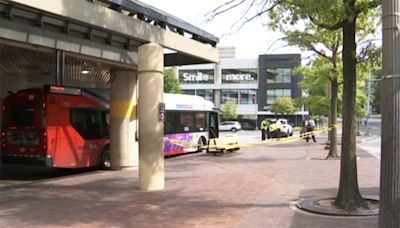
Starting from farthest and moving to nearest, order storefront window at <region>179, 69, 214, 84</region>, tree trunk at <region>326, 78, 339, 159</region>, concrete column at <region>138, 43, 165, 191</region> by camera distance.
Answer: storefront window at <region>179, 69, 214, 84</region> < tree trunk at <region>326, 78, 339, 159</region> < concrete column at <region>138, 43, 165, 191</region>

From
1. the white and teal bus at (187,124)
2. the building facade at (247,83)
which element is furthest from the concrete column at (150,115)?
the building facade at (247,83)

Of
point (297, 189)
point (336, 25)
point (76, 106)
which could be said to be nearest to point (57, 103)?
point (76, 106)

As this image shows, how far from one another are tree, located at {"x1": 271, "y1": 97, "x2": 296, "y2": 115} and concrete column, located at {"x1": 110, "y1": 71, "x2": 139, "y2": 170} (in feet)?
208

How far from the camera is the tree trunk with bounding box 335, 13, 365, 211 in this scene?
10.0 meters

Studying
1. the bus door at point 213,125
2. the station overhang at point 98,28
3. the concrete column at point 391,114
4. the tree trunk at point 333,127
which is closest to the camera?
the concrete column at point 391,114

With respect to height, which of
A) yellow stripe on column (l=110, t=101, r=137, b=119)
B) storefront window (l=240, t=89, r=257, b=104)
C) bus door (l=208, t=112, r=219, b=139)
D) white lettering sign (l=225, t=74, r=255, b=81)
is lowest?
bus door (l=208, t=112, r=219, b=139)

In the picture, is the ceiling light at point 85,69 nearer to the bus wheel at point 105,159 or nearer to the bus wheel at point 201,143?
the bus wheel at point 105,159

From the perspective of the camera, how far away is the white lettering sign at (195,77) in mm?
92062

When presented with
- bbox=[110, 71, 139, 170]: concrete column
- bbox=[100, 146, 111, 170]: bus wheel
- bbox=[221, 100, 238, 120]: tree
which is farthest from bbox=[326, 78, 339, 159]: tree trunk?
bbox=[221, 100, 238, 120]: tree

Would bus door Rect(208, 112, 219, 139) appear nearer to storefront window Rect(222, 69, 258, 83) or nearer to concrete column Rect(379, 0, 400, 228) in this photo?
concrete column Rect(379, 0, 400, 228)

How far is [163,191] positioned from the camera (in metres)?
12.7

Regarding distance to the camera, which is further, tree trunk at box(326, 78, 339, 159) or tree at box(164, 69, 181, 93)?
tree at box(164, 69, 181, 93)

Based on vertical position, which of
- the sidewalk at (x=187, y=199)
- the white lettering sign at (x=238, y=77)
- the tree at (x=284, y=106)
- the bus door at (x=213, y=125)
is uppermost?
the white lettering sign at (x=238, y=77)

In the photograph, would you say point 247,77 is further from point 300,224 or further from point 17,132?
point 300,224
